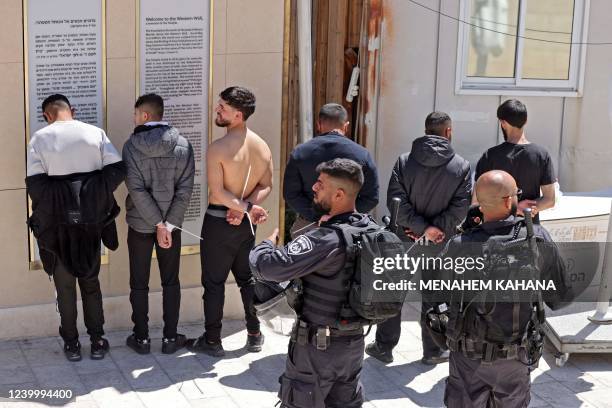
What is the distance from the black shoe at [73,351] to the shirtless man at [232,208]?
0.83 meters

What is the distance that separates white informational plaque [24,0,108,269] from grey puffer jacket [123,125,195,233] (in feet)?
1.86

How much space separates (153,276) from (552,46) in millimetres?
4653

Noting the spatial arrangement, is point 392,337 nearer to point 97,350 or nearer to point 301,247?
point 97,350

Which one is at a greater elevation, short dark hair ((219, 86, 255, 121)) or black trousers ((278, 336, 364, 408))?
short dark hair ((219, 86, 255, 121))

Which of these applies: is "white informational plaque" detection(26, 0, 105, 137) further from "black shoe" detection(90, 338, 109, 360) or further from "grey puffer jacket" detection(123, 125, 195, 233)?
"black shoe" detection(90, 338, 109, 360)

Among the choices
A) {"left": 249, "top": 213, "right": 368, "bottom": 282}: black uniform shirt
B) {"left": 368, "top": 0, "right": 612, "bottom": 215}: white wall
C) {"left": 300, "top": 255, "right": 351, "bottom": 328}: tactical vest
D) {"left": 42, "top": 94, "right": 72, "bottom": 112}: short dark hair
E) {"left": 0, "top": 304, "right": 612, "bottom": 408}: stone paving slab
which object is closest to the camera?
{"left": 249, "top": 213, "right": 368, "bottom": 282}: black uniform shirt

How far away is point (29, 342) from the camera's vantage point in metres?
6.71

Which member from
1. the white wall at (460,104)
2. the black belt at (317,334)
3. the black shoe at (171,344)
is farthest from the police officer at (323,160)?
the white wall at (460,104)

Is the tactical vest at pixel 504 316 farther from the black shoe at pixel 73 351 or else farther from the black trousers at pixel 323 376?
the black shoe at pixel 73 351

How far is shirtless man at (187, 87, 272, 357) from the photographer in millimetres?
→ 6465

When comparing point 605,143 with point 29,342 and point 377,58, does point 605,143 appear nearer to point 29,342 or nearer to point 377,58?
point 377,58

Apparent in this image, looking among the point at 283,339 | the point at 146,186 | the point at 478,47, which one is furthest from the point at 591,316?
the point at 146,186

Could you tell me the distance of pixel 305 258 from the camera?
459 centimetres

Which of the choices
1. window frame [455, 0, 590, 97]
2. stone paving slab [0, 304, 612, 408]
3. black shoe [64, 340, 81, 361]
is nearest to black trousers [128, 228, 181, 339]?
stone paving slab [0, 304, 612, 408]
